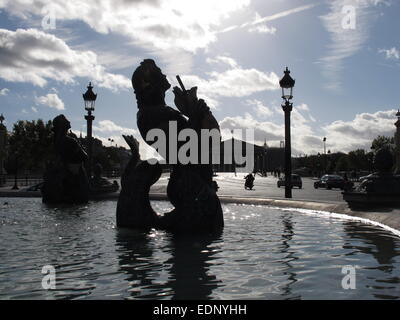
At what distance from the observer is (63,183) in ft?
56.0

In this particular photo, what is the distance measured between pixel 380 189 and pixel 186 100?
523 cm

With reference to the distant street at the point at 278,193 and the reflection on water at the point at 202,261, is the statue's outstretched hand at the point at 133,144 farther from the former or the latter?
the distant street at the point at 278,193

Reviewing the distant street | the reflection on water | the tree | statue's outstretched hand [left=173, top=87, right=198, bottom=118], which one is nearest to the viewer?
the reflection on water

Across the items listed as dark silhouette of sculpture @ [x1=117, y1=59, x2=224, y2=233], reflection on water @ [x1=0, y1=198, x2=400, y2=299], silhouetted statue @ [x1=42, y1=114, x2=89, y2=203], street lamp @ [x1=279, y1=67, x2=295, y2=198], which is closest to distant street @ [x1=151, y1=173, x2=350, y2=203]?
street lamp @ [x1=279, y1=67, x2=295, y2=198]

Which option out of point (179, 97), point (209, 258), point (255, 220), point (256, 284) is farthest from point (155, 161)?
point (256, 284)

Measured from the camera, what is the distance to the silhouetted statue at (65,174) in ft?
55.9

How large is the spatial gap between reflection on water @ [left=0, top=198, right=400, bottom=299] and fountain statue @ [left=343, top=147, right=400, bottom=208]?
1.19 metres

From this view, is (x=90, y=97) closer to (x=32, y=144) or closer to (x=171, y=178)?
(x=171, y=178)

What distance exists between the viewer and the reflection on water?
484 cm

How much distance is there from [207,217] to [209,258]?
266 centimetres

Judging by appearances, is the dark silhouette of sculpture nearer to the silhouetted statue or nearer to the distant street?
the silhouetted statue
